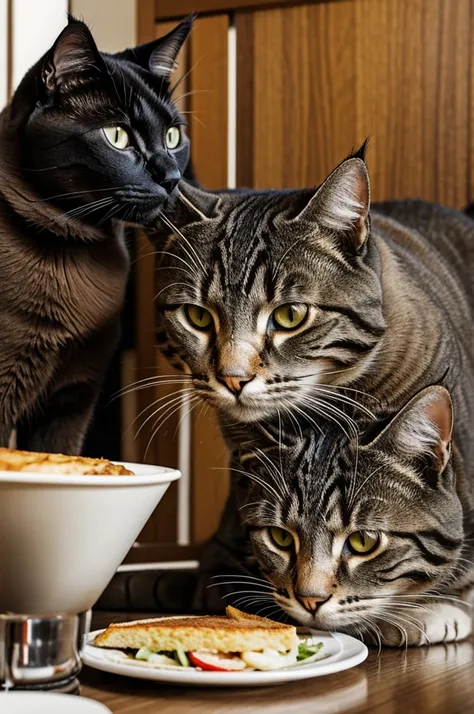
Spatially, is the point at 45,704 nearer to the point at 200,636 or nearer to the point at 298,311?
the point at 200,636

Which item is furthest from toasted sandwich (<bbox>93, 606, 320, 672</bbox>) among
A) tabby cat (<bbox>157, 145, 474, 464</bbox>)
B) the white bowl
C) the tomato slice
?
tabby cat (<bbox>157, 145, 474, 464</bbox>)

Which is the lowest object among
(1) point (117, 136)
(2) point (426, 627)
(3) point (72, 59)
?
(2) point (426, 627)

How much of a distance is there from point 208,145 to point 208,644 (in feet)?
4.35

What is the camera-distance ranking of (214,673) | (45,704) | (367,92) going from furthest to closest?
(367,92), (214,673), (45,704)

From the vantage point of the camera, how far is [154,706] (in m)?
0.89

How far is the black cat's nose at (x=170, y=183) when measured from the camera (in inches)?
54.1

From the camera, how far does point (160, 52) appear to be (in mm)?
1549

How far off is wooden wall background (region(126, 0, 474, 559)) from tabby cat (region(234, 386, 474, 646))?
0.74 m

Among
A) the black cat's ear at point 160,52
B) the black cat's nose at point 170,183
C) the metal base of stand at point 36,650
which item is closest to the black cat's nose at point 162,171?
the black cat's nose at point 170,183

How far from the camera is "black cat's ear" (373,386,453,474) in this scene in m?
1.12

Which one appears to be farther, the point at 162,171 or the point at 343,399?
the point at 162,171

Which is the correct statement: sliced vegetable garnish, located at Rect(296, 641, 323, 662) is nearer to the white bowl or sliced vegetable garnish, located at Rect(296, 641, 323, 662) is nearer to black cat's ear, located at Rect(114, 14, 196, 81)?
the white bowl

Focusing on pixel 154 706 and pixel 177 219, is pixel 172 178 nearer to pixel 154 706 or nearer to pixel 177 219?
pixel 177 219

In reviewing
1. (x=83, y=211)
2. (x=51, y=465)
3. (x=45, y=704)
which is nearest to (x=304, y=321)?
(x=83, y=211)
